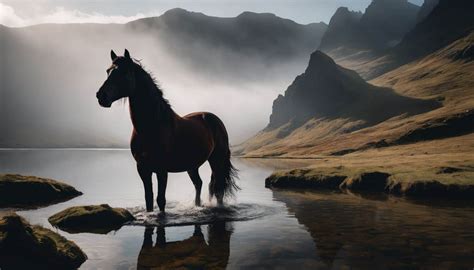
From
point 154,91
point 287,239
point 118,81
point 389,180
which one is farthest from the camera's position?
point 389,180

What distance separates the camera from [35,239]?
10.1 meters

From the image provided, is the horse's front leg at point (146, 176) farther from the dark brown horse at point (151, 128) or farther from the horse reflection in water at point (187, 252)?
the horse reflection in water at point (187, 252)

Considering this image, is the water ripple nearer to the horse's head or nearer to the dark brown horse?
the dark brown horse

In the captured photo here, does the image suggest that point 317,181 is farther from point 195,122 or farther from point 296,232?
point 296,232

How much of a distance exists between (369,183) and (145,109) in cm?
2375

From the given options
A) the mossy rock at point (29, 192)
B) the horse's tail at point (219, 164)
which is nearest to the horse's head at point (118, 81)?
the horse's tail at point (219, 164)

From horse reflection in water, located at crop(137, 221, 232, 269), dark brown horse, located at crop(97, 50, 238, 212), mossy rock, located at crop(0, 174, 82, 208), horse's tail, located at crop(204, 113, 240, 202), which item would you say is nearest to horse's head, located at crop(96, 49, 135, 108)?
dark brown horse, located at crop(97, 50, 238, 212)

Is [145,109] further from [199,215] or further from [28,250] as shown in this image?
[28,250]

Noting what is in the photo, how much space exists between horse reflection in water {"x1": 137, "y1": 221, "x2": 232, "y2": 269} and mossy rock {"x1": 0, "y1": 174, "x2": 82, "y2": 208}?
12472mm

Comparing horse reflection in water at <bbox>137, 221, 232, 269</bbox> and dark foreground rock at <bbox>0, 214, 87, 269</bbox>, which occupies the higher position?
dark foreground rock at <bbox>0, 214, 87, 269</bbox>

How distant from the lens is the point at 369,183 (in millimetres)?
34688

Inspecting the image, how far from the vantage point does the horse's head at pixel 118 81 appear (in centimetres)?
1478

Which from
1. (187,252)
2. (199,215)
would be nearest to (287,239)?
(187,252)

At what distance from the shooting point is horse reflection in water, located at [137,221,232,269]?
1036cm
